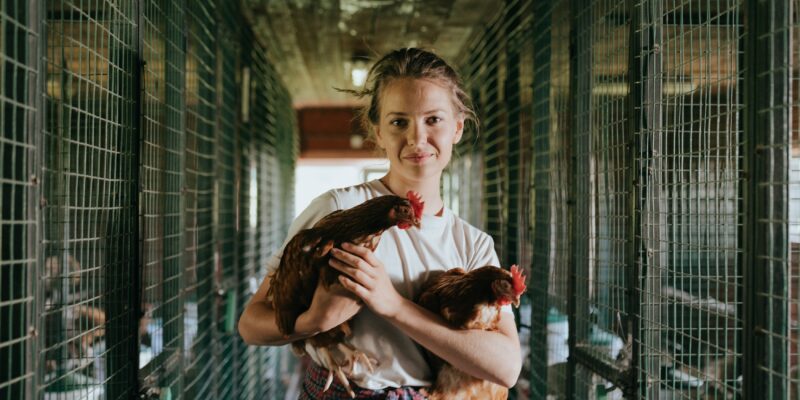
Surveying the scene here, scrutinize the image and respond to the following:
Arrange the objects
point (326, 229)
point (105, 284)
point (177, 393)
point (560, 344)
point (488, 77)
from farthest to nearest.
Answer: point (488, 77) → point (560, 344) → point (177, 393) → point (105, 284) → point (326, 229)

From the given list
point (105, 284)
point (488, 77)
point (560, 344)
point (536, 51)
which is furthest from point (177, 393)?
point (488, 77)

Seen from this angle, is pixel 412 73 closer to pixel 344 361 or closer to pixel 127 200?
pixel 344 361

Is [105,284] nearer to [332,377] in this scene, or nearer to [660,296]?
[332,377]

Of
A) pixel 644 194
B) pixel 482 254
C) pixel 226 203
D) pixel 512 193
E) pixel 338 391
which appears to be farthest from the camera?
pixel 226 203

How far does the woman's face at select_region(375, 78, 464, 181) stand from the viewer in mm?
1257

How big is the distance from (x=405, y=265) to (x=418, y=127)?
0.28 m

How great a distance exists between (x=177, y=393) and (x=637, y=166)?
62.9 inches

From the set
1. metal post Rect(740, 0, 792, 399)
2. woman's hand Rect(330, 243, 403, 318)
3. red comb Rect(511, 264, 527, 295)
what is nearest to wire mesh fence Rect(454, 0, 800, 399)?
metal post Rect(740, 0, 792, 399)

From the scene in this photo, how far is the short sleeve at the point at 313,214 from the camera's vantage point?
125 centimetres

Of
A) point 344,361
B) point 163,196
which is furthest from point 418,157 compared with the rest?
point 163,196

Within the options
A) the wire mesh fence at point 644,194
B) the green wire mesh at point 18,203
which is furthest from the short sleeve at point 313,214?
the wire mesh fence at point 644,194

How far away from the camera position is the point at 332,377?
3.91 feet

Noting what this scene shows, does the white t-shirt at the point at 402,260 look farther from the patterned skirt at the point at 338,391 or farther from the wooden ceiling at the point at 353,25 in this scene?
the wooden ceiling at the point at 353,25

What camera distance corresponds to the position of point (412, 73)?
131cm
